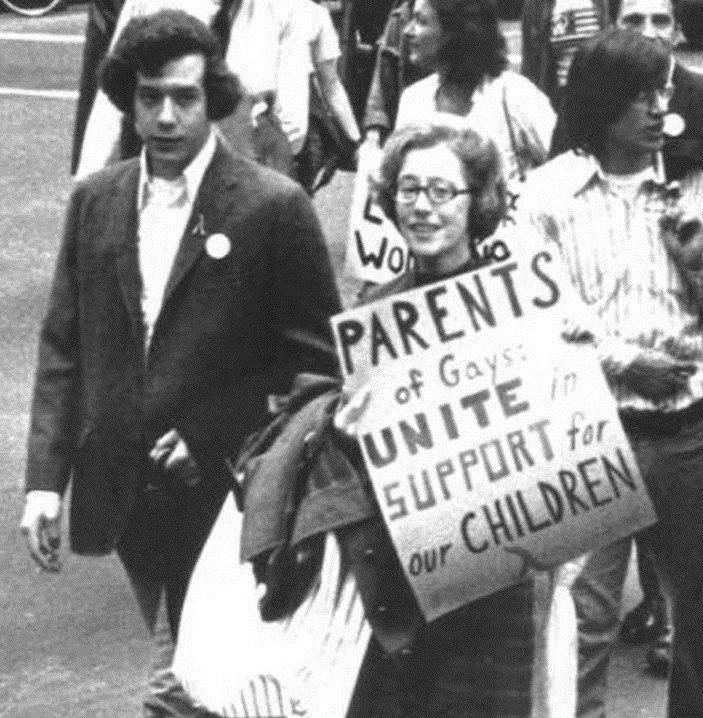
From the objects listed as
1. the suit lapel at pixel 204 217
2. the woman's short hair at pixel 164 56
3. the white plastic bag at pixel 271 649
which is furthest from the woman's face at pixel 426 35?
the white plastic bag at pixel 271 649

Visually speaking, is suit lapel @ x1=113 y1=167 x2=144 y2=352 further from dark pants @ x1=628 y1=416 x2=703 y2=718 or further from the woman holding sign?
dark pants @ x1=628 y1=416 x2=703 y2=718

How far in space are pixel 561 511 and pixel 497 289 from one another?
1.59 feet

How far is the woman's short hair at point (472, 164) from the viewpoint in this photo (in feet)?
22.5

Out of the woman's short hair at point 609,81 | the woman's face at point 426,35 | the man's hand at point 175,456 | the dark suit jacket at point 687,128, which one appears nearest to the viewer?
the man's hand at point 175,456

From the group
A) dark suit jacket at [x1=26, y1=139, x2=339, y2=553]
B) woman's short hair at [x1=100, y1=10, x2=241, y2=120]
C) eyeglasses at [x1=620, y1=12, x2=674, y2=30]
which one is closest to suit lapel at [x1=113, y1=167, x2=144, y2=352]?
dark suit jacket at [x1=26, y1=139, x2=339, y2=553]

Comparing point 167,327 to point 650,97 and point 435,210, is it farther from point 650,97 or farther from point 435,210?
point 650,97

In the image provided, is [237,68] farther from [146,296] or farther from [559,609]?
[559,609]

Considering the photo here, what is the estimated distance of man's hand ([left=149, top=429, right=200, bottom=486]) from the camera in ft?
23.7

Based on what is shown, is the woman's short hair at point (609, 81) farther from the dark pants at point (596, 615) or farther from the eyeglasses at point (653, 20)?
the eyeglasses at point (653, 20)

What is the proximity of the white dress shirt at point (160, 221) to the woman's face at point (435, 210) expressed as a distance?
618 millimetres

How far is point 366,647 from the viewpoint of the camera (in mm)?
6469

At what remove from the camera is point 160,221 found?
24.1ft

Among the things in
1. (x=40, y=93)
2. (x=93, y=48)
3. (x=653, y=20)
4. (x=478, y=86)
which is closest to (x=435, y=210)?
(x=478, y=86)

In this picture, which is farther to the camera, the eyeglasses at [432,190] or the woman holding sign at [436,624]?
the eyeglasses at [432,190]
